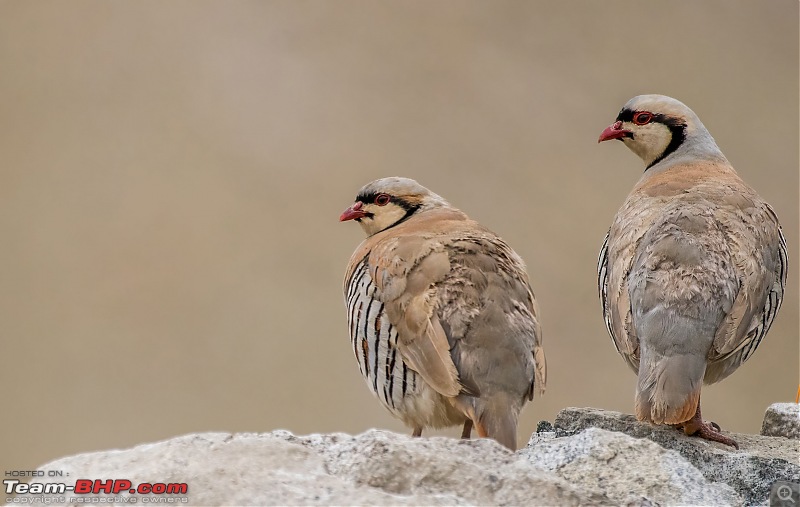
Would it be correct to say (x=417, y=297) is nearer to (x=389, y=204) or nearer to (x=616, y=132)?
(x=389, y=204)

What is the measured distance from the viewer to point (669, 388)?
3184 mm

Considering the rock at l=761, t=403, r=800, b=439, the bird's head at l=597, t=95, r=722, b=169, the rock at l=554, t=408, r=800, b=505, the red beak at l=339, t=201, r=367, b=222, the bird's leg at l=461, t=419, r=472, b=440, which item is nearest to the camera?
the rock at l=554, t=408, r=800, b=505

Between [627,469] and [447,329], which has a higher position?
[447,329]

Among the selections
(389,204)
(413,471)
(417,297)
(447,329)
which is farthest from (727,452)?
(389,204)

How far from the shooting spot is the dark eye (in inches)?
171

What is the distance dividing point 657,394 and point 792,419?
0.78 meters

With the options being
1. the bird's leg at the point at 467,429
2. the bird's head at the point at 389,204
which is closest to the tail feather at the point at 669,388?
the bird's leg at the point at 467,429

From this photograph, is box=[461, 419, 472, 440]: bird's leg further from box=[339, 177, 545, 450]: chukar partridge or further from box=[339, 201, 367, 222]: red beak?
box=[339, 201, 367, 222]: red beak

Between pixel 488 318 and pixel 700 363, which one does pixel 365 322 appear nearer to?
pixel 488 318

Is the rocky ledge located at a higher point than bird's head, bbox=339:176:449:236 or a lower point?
lower

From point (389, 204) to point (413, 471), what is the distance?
6.30 feet

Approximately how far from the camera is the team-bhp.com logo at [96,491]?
7.07 feet

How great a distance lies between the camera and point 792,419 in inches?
144

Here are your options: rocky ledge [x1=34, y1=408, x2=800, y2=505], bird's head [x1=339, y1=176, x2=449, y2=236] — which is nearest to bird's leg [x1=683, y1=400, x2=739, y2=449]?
rocky ledge [x1=34, y1=408, x2=800, y2=505]
